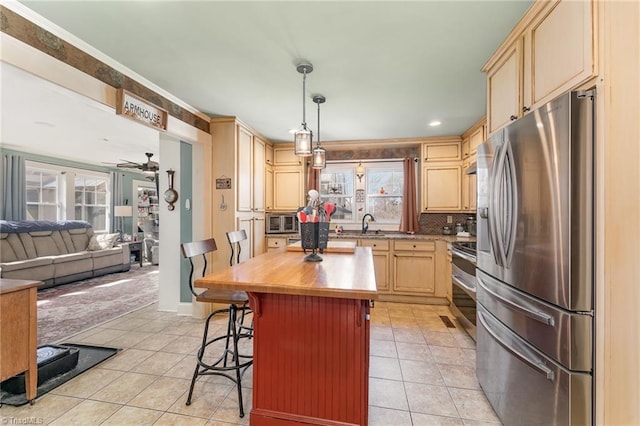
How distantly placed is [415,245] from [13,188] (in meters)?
7.07

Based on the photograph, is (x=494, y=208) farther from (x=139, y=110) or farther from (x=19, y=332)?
(x=19, y=332)

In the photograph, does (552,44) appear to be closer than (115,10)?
Yes

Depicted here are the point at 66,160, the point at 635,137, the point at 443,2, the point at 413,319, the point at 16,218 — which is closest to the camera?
the point at 635,137

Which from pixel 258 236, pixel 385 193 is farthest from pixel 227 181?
pixel 385 193

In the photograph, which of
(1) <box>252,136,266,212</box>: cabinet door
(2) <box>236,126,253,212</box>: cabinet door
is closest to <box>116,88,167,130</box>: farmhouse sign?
(2) <box>236,126,253,212</box>: cabinet door

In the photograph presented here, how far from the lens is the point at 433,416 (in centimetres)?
177

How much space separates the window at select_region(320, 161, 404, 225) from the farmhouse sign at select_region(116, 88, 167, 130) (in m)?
2.81

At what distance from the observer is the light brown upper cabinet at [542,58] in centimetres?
124

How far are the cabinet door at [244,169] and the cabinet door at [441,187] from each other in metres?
2.61

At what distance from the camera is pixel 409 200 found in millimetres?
4465

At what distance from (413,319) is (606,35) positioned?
3020mm

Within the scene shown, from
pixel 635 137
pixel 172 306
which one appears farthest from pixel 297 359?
pixel 172 306

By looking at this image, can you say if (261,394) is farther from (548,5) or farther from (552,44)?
(548,5)

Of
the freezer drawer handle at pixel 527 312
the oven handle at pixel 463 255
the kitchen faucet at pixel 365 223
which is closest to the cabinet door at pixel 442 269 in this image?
the oven handle at pixel 463 255
